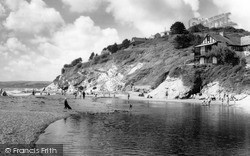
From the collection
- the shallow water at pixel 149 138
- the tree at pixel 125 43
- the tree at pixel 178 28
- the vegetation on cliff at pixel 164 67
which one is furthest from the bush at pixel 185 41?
the shallow water at pixel 149 138

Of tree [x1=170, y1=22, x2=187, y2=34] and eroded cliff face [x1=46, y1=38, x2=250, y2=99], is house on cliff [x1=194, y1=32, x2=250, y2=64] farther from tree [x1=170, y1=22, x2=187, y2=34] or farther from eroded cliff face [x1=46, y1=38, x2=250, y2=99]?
tree [x1=170, y1=22, x2=187, y2=34]

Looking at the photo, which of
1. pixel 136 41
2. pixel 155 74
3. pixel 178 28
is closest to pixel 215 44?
pixel 155 74

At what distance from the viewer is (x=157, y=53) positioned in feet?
424

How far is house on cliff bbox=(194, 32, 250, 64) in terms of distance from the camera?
293 feet

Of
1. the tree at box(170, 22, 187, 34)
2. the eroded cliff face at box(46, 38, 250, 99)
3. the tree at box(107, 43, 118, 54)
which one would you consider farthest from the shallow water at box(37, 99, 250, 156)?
the tree at box(107, 43, 118, 54)

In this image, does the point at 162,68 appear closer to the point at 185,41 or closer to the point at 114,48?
the point at 185,41

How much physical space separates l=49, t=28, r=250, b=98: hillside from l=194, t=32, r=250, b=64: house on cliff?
456 cm

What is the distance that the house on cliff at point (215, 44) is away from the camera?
89.2m

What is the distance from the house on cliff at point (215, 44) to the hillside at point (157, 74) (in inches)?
180

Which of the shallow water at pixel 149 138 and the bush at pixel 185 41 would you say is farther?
the bush at pixel 185 41

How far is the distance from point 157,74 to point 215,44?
81.7ft

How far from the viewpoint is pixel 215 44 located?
93562 mm

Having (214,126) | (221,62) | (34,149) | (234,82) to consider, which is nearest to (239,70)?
(234,82)

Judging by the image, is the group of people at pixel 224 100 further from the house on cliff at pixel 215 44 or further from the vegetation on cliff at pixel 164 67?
the house on cliff at pixel 215 44
